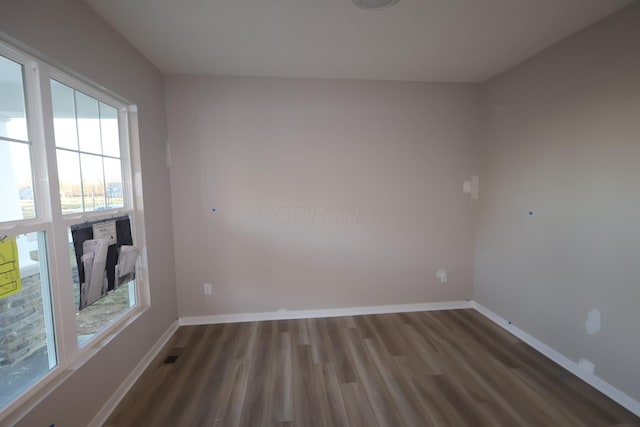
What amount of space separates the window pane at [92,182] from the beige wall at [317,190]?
83 centimetres

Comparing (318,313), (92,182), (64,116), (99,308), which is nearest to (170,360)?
(99,308)

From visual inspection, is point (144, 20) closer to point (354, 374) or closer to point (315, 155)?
point (315, 155)

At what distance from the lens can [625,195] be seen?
1636mm

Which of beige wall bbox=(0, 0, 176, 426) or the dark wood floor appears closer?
beige wall bbox=(0, 0, 176, 426)

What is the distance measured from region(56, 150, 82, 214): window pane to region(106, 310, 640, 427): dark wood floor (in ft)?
4.44

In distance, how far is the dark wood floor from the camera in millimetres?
1589

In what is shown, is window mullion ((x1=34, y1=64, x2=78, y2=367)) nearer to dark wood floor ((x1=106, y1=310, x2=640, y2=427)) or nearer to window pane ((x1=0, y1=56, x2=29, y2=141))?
window pane ((x1=0, y1=56, x2=29, y2=141))

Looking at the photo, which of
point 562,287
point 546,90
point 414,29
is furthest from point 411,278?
point 414,29

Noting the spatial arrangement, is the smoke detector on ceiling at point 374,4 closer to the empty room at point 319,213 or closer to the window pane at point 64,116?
the empty room at point 319,213

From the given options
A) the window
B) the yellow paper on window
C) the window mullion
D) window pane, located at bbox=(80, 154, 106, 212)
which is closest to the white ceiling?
the window

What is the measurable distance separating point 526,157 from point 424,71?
1262 mm

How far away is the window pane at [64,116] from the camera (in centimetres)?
140

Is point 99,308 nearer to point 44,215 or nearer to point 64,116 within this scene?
point 44,215

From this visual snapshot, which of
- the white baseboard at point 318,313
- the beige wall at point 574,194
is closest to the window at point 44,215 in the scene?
the white baseboard at point 318,313
